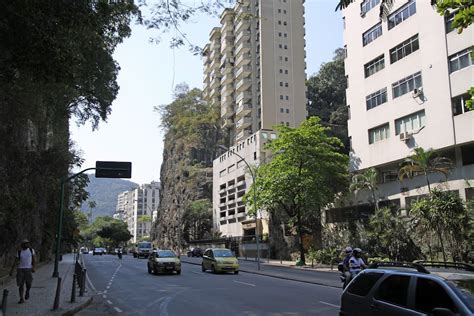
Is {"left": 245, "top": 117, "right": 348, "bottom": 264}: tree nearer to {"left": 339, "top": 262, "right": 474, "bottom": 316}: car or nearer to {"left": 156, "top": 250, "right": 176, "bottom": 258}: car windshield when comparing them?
{"left": 156, "top": 250, "right": 176, "bottom": 258}: car windshield

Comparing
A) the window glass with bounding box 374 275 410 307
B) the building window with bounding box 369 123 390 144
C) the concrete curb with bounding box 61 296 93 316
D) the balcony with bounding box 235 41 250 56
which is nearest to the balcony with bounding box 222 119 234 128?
the balcony with bounding box 235 41 250 56

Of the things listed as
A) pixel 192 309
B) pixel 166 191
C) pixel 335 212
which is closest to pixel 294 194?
pixel 335 212

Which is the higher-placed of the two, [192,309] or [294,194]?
[294,194]

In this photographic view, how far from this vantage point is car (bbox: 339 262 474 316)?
5719mm

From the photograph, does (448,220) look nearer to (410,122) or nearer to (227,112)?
(410,122)

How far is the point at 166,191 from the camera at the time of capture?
118 meters

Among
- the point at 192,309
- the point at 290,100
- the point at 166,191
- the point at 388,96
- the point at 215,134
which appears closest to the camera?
the point at 192,309

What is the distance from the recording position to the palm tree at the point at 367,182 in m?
36.7

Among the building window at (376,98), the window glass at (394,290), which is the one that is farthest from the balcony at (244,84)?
the window glass at (394,290)

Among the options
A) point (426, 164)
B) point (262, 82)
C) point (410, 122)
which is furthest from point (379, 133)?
point (262, 82)

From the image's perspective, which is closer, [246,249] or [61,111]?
[61,111]

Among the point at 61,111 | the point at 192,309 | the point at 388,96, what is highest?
the point at 388,96

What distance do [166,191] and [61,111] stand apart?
317 ft

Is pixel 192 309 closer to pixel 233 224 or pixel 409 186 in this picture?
pixel 409 186
